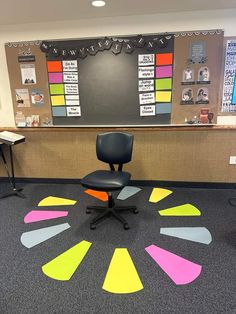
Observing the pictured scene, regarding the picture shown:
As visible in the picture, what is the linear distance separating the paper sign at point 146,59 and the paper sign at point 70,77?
33.8 inches

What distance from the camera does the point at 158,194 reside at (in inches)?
123

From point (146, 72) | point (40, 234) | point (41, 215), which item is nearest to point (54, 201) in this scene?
point (41, 215)

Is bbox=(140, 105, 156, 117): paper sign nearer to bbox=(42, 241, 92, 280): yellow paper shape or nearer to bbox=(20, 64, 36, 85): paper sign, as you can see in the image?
bbox=(20, 64, 36, 85): paper sign

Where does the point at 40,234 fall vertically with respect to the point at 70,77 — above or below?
below

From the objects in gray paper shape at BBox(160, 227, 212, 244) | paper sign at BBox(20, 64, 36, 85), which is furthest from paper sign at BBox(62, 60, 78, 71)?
gray paper shape at BBox(160, 227, 212, 244)

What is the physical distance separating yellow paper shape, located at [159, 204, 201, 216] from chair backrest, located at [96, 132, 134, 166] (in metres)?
0.74

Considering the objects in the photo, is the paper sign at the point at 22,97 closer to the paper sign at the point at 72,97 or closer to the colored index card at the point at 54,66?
the colored index card at the point at 54,66

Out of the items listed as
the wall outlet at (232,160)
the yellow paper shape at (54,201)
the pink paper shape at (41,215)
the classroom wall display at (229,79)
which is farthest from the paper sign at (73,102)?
the wall outlet at (232,160)

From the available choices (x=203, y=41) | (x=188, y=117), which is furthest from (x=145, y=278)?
(x=203, y=41)

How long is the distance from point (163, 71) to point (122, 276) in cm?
238

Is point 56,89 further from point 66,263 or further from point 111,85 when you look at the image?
point 66,263

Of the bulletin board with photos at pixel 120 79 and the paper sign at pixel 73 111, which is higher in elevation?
the bulletin board with photos at pixel 120 79

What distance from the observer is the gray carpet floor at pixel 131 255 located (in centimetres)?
155

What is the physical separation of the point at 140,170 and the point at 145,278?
1.74 metres
